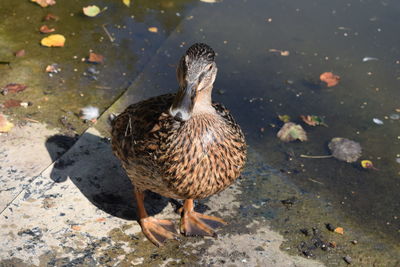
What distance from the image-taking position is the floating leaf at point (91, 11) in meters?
6.34

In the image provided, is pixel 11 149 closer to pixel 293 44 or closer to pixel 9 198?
pixel 9 198

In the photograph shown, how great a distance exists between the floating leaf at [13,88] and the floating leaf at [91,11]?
147cm

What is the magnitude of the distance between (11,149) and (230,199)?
180cm

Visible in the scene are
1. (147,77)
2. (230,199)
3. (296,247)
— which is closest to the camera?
(296,247)

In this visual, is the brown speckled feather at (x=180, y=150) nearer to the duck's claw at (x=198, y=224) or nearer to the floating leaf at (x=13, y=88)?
the duck's claw at (x=198, y=224)

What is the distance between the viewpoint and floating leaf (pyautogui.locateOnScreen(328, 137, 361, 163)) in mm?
4922

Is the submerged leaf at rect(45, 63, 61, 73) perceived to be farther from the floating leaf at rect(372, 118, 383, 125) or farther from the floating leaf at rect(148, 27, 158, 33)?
the floating leaf at rect(372, 118, 383, 125)

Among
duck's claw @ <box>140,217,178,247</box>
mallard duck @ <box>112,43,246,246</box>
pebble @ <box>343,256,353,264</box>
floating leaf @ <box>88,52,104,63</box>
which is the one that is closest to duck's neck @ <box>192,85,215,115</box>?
mallard duck @ <box>112,43,246,246</box>

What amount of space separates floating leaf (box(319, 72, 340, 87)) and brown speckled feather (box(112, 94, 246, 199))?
218cm

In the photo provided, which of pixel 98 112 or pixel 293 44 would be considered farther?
pixel 293 44

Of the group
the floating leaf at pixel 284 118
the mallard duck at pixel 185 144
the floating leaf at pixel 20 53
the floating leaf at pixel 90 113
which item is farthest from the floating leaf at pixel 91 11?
the mallard duck at pixel 185 144

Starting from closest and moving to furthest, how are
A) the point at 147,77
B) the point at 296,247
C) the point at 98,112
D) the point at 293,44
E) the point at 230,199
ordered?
the point at 296,247
the point at 230,199
the point at 98,112
the point at 147,77
the point at 293,44

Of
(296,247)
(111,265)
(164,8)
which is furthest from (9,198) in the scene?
(164,8)

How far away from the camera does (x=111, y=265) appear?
12.4 ft
